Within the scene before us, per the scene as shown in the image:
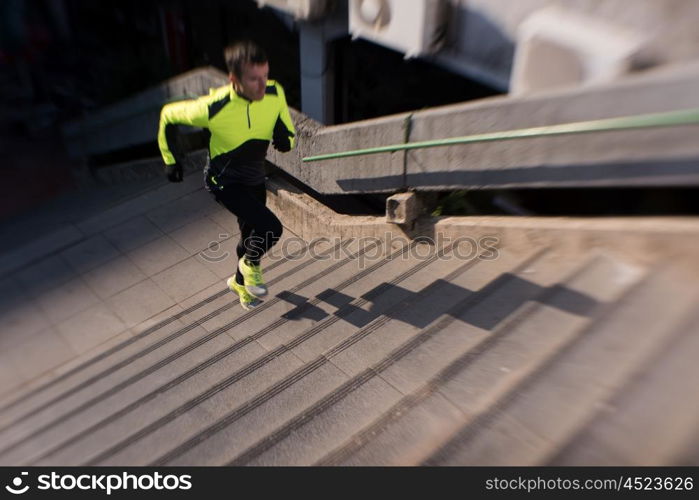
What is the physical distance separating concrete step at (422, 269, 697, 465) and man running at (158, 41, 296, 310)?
2318mm

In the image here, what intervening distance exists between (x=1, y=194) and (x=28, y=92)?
3.90 meters

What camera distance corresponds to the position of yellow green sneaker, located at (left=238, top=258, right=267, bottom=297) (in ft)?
15.3

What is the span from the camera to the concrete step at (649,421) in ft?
7.91

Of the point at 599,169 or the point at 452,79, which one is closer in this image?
the point at 599,169

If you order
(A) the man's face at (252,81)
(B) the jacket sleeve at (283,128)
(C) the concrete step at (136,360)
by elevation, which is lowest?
(C) the concrete step at (136,360)

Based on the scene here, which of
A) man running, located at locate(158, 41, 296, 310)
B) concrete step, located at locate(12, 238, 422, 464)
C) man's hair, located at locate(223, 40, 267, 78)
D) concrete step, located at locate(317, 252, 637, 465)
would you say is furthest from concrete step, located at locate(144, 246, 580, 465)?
man's hair, located at locate(223, 40, 267, 78)

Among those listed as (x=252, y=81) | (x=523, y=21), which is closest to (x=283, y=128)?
(x=252, y=81)

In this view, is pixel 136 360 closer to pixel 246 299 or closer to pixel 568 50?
pixel 246 299

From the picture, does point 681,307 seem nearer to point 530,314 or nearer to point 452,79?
point 530,314

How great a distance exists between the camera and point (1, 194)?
10758 mm

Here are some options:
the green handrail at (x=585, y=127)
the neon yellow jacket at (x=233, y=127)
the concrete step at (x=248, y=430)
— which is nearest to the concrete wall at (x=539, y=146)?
the green handrail at (x=585, y=127)

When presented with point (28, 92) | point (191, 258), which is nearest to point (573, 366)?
point (191, 258)

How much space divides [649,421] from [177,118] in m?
3.49

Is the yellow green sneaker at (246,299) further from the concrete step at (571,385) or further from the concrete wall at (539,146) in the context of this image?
the concrete step at (571,385)
